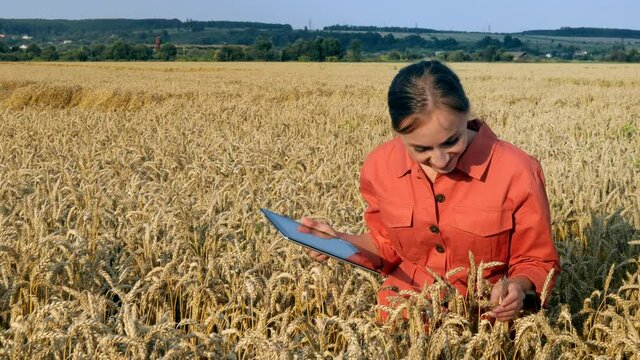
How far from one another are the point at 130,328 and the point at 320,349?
2.24ft

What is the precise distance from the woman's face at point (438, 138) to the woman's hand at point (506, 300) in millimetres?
432

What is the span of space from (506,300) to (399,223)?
0.59 meters

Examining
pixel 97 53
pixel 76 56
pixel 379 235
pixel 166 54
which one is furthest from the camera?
pixel 97 53

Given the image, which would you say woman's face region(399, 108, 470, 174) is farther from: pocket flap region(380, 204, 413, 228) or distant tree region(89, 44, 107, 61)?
distant tree region(89, 44, 107, 61)

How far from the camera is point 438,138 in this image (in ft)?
7.66

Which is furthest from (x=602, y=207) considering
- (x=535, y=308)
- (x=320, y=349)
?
(x=320, y=349)

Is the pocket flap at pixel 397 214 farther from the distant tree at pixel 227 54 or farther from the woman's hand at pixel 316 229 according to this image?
the distant tree at pixel 227 54

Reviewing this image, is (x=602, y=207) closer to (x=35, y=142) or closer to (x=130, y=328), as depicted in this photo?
(x=130, y=328)

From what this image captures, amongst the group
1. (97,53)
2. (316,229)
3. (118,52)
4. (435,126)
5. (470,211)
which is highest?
(435,126)

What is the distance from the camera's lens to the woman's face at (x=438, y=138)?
2.31 meters

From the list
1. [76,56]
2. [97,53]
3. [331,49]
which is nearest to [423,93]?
[76,56]

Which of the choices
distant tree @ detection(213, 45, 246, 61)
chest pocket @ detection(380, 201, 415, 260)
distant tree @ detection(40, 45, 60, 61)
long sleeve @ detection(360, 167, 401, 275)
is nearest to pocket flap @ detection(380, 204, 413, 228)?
chest pocket @ detection(380, 201, 415, 260)

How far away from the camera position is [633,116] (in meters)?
12.0

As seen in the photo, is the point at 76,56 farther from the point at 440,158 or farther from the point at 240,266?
the point at 440,158
